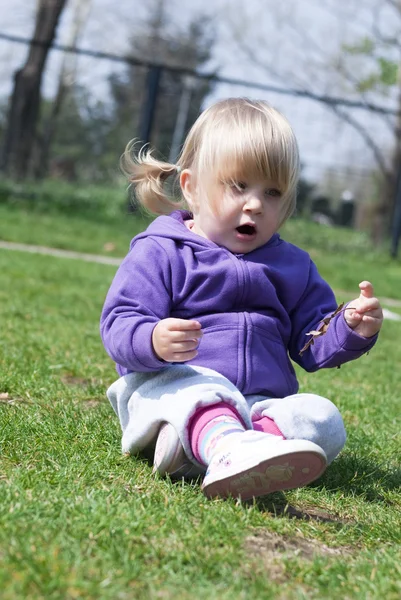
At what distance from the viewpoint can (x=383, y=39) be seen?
56.8 ft

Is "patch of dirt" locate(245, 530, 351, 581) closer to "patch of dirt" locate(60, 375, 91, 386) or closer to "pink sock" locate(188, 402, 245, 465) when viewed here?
"pink sock" locate(188, 402, 245, 465)

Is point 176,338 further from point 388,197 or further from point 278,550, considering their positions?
point 388,197

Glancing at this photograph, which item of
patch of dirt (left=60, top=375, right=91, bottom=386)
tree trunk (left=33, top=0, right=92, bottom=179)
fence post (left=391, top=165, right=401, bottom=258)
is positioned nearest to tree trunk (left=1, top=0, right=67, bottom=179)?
tree trunk (left=33, top=0, right=92, bottom=179)

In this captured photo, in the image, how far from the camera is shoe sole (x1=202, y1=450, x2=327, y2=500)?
195 cm

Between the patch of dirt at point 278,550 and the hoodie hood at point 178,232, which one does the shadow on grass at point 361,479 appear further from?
the hoodie hood at point 178,232

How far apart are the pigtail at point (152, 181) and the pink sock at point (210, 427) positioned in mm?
908

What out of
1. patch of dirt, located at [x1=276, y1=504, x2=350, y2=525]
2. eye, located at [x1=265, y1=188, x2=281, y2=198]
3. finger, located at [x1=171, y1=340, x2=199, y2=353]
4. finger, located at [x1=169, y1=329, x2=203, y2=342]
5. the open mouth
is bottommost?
patch of dirt, located at [x1=276, y1=504, x2=350, y2=525]

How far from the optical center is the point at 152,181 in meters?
2.91

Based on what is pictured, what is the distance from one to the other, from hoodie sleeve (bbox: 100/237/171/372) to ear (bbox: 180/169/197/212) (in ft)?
0.68

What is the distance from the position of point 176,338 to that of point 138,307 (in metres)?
0.29

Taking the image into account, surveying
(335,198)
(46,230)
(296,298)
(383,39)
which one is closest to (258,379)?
(296,298)

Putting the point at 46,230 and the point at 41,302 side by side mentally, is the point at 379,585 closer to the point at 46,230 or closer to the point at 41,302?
the point at 41,302

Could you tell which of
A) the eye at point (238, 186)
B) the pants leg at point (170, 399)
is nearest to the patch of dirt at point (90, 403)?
the pants leg at point (170, 399)

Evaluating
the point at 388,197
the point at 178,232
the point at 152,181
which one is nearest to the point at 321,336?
the point at 178,232
